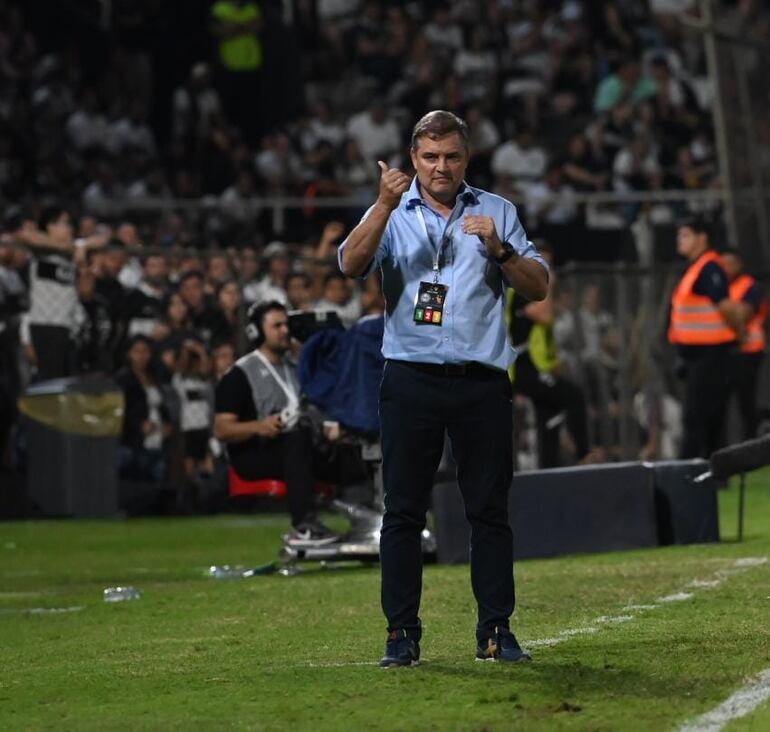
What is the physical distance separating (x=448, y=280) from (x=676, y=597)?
3.19 metres

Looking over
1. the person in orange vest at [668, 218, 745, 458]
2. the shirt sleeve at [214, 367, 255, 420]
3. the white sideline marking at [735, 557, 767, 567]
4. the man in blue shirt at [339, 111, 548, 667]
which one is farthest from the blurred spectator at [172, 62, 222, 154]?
the man in blue shirt at [339, 111, 548, 667]

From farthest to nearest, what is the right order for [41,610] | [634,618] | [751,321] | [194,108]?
[194,108] < [751,321] < [41,610] < [634,618]

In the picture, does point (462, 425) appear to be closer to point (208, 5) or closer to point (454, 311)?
point (454, 311)

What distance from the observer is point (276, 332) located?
13953 mm

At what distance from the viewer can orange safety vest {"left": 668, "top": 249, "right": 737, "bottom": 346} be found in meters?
18.5

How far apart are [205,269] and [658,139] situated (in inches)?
390

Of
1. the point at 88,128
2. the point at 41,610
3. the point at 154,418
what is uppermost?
the point at 88,128

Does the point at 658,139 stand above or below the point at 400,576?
above

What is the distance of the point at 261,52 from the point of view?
2895cm

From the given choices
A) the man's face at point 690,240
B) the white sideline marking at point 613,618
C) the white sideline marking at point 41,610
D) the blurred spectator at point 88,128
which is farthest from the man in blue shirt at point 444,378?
the blurred spectator at point 88,128

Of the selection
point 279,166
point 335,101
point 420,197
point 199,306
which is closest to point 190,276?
point 199,306

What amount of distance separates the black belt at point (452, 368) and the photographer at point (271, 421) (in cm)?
573

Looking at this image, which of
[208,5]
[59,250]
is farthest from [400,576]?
[208,5]

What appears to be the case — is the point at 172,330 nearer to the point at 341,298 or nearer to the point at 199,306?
Result: the point at 199,306
